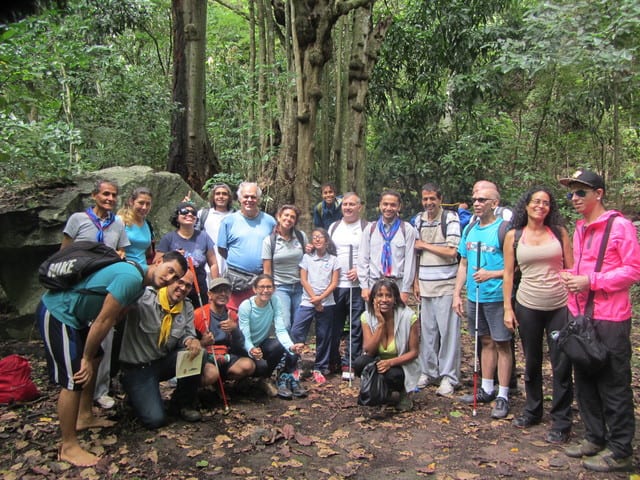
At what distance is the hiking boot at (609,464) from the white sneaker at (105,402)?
3.62 metres

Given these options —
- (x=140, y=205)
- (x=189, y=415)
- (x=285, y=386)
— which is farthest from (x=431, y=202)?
(x=189, y=415)

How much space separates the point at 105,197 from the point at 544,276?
3.60m

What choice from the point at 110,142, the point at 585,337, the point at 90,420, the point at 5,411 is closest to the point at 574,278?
the point at 585,337

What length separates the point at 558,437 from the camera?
11.9ft

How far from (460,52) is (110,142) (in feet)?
22.6

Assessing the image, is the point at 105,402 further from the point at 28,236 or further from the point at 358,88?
the point at 358,88

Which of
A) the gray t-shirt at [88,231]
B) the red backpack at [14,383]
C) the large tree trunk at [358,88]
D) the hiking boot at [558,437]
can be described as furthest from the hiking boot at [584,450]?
the large tree trunk at [358,88]

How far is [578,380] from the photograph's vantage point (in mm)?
3381

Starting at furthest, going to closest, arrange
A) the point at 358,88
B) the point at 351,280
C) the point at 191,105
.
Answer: the point at 191,105 → the point at 358,88 → the point at 351,280

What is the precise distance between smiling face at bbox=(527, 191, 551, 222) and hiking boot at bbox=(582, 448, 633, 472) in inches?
64.3

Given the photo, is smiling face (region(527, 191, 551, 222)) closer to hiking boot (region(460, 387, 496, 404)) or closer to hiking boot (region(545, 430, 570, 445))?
hiking boot (region(545, 430, 570, 445))

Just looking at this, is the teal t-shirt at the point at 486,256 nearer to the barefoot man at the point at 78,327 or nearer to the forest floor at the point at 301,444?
the forest floor at the point at 301,444

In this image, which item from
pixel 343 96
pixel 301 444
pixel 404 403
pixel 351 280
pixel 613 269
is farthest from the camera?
pixel 343 96

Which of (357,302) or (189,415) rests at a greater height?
(357,302)
